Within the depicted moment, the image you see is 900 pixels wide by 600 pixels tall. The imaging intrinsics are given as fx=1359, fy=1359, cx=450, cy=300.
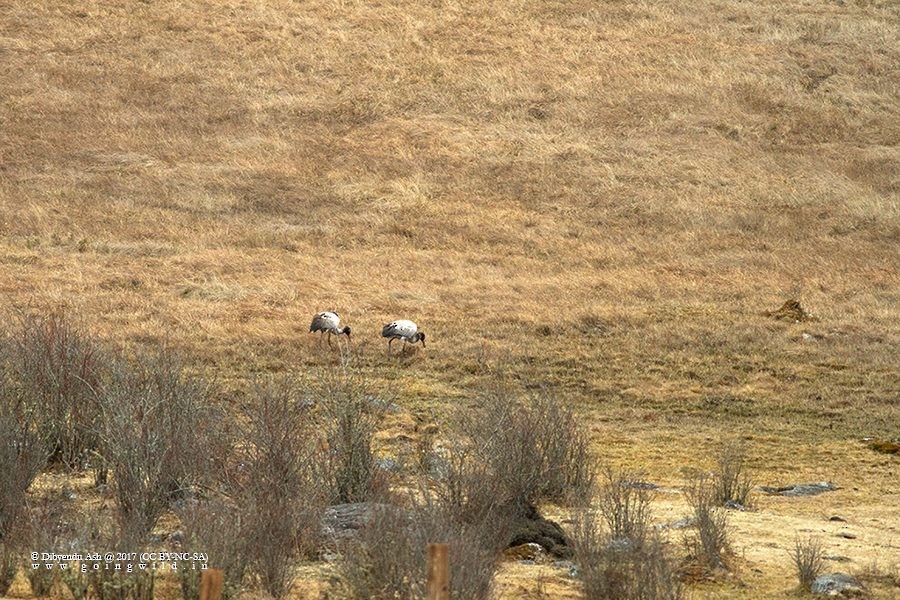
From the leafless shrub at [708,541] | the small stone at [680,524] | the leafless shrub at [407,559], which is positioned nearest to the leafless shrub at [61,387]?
the leafless shrub at [407,559]

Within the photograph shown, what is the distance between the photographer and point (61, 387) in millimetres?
14047

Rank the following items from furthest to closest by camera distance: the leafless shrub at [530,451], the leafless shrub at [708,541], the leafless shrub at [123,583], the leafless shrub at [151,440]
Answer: the leafless shrub at [530,451]
the leafless shrub at [151,440]
the leafless shrub at [708,541]
the leafless shrub at [123,583]

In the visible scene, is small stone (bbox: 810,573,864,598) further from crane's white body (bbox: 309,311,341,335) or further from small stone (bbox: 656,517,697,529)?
crane's white body (bbox: 309,311,341,335)

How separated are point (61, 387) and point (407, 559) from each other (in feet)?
21.3

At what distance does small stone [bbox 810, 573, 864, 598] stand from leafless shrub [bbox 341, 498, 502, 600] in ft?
8.66

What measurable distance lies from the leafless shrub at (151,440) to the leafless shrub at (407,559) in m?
1.65

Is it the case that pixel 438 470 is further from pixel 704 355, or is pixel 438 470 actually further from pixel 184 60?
pixel 184 60

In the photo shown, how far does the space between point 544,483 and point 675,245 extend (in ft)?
65.9

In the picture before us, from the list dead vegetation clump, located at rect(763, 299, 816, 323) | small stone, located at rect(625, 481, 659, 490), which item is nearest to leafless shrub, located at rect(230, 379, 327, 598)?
small stone, located at rect(625, 481, 659, 490)

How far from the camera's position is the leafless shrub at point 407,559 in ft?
28.1

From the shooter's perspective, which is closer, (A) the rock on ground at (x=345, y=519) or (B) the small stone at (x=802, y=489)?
(A) the rock on ground at (x=345, y=519)

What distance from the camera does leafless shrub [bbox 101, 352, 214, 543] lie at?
36.0 feet

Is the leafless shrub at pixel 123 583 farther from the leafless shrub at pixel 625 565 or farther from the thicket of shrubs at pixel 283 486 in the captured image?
the leafless shrub at pixel 625 565

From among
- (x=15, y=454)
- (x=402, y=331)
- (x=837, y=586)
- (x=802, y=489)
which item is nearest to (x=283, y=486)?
(x=15, y=454)
